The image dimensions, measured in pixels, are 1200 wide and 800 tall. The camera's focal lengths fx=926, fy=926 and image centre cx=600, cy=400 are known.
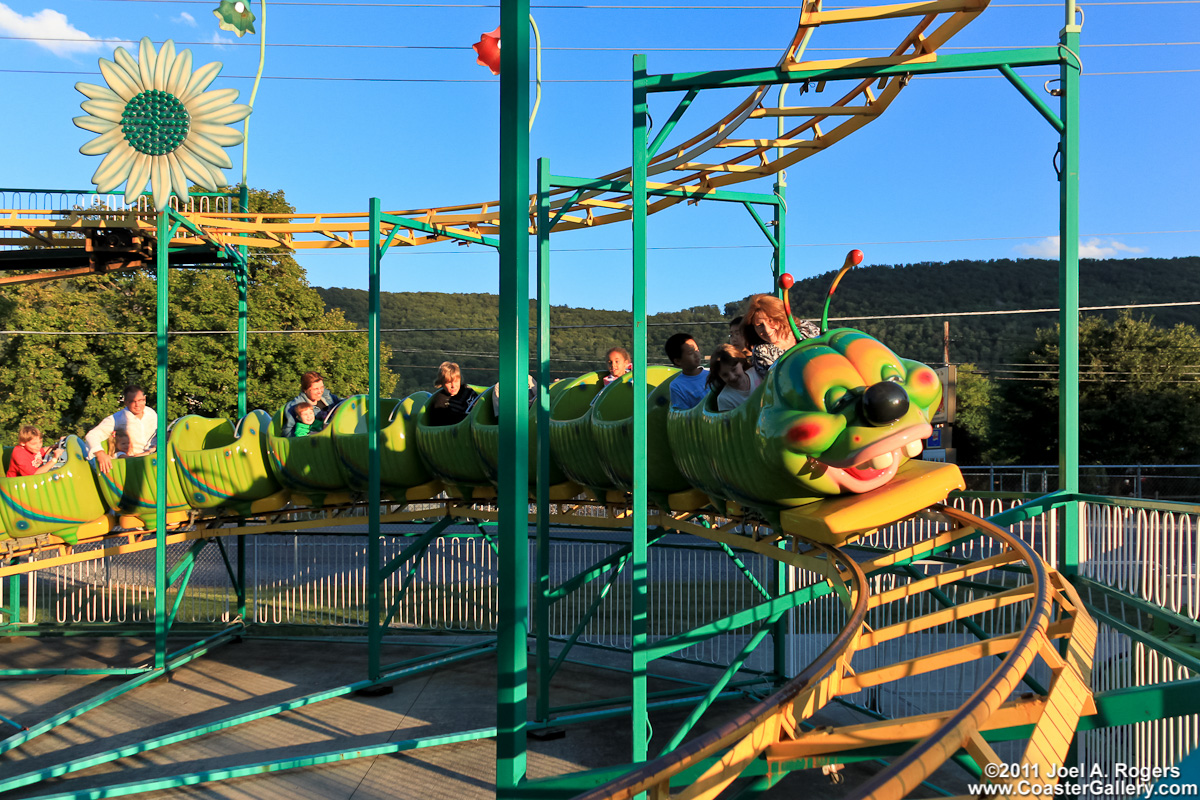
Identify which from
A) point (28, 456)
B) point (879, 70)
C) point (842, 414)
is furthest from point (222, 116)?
point (842, 414)

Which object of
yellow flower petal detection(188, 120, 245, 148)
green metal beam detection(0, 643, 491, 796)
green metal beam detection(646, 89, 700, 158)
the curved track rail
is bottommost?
green metal beam detection(0, 643, 491, 796)

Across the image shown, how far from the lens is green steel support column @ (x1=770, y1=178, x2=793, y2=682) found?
278 inches

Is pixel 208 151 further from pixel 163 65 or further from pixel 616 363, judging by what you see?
pixel 616 363

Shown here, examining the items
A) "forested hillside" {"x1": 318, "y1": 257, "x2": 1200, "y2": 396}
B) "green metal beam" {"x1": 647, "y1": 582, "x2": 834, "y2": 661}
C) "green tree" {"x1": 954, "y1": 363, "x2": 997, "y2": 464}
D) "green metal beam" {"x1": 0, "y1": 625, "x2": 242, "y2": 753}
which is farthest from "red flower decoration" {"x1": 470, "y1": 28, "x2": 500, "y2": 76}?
"forested hillside" {"x1": 318, "y1": 257, "x2": 1200, "y2": 396}

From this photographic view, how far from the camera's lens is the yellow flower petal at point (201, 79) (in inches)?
301

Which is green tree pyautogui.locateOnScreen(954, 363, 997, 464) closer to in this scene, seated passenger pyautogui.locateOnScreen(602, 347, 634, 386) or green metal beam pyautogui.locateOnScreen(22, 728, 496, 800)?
seated passenger pyautogui.locateOnScreen(602, 347, 634, 386)

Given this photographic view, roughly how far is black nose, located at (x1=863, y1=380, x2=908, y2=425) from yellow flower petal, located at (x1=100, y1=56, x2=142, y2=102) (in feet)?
22.1

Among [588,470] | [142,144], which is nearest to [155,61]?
[142,144]

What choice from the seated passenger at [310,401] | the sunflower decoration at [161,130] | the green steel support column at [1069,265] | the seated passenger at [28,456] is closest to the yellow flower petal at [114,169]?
the sunflower decoration at [161,130]

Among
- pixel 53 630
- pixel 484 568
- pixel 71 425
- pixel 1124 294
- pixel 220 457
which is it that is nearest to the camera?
pixel 220 457

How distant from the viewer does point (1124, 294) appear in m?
65.6

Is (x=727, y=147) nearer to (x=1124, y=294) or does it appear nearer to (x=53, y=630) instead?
(x=53, y=630)

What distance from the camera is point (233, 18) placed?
1022 cm

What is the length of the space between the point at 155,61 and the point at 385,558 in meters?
7.17
